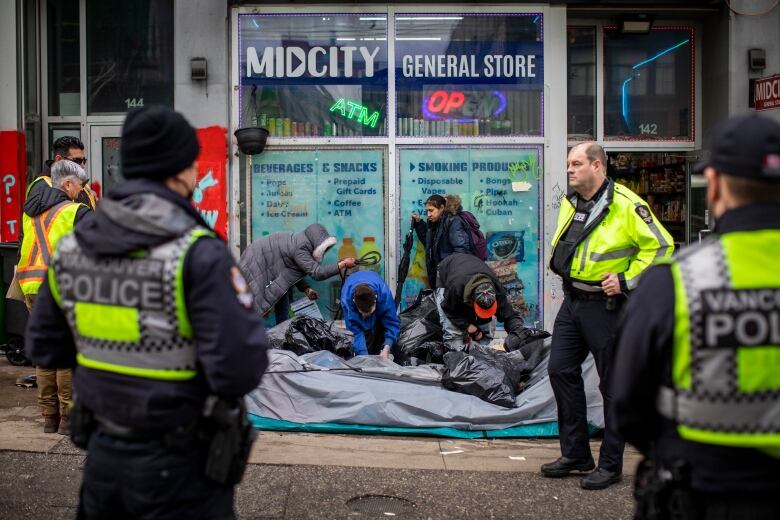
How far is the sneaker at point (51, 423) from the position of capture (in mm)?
6270

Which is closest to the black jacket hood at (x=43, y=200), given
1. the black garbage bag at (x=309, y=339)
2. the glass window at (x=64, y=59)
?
the black garbage bag at (x=309, y=339)

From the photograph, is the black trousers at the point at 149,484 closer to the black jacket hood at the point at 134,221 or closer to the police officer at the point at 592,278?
the black jacket hood at the point at 134,221

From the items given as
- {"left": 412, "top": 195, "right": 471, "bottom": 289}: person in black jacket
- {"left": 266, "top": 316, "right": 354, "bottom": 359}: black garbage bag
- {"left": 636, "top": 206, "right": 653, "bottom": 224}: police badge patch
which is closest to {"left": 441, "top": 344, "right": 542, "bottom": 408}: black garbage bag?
{"left": 266, "top": 316, "right": 354, "bottom": 359}: black garbage bag

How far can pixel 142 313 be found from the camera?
2.62m

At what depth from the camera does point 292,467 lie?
5.61m

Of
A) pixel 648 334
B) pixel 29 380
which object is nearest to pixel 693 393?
pixel 648 334

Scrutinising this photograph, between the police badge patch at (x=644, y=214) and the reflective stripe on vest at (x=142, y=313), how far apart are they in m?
Result: 3.28

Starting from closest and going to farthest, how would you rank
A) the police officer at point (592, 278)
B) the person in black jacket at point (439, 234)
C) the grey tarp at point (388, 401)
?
the police officer at point (592, 278) → the grey tarp at point (388, 401) → the person in black jacket at point (439, 234)

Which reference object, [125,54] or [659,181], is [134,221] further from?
[659,181]

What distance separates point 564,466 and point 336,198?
5125 mm

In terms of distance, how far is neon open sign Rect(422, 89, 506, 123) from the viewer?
32.5 feet

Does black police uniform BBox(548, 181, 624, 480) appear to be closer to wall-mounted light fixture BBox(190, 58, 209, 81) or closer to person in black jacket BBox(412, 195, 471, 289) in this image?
person in black jacket BBox(412, 195, 471, 289)

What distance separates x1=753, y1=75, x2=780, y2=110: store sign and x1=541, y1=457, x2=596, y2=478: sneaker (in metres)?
5.38

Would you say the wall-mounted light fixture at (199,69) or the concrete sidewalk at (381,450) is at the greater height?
the wall-mounted light fixture at (199,69)
